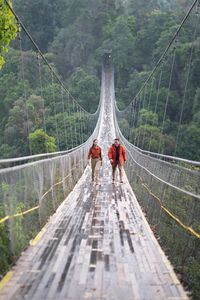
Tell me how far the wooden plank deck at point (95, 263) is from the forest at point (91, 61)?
1838cm

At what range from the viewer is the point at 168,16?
2530 inches

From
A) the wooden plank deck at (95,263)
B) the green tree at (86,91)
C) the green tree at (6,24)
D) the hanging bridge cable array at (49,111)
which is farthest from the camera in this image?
the green tree at (86,91)

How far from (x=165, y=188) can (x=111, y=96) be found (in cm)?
4567

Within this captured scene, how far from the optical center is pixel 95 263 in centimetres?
462

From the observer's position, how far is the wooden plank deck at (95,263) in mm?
3814

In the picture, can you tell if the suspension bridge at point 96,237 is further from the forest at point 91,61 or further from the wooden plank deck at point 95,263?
the forest at point 91,61

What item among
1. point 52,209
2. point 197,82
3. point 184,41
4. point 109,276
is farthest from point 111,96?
point 109,276

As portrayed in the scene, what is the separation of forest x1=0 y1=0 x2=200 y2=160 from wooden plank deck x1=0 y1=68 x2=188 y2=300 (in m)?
18.4

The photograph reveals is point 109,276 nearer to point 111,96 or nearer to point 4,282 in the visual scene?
point 4,282

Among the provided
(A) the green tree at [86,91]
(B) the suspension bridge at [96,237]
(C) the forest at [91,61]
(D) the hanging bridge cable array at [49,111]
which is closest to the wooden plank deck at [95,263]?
(B) the suspension bridge at [96,237]

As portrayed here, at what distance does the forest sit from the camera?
107 feet

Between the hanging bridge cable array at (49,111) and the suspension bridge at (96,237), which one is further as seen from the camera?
the hanging bridge cable array at (49,111)

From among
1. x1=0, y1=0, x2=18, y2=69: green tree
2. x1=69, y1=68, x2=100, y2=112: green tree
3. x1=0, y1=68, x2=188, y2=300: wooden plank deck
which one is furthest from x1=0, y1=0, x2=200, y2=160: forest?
x1=0, y1=68, x2=188, y2=300: wooden plank deck

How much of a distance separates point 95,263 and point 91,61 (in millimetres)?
64486
